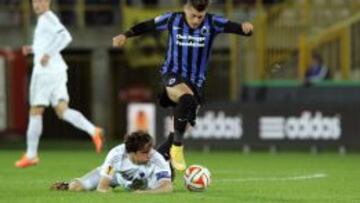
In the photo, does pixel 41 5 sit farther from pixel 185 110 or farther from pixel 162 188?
pixel 162 188

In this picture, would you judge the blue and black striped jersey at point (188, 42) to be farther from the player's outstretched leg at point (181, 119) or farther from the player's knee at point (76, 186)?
the player's knee at point (76, 186)

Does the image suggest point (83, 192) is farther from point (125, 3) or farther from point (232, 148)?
point (125, 3)

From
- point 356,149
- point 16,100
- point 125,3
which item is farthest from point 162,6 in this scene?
point 356,149

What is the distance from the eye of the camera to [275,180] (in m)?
15.7

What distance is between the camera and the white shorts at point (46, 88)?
1878cm

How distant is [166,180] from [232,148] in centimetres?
1414

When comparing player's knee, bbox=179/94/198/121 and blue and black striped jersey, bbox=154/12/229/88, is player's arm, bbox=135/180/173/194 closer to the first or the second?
player's knee, bbox=179/94/198/121

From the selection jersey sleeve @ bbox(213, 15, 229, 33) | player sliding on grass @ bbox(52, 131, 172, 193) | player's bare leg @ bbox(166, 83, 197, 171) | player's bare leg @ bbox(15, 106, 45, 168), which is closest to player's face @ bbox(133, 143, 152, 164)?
player sliding on grass @ bbox(52, 131, 172, 193)

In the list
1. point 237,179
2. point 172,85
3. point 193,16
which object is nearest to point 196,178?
point 172,85

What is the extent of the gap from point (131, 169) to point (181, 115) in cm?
182

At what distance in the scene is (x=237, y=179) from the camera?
16.1m

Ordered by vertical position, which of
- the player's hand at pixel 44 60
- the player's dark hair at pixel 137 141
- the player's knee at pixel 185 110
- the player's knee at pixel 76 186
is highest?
the player's hand at pixel 44 60

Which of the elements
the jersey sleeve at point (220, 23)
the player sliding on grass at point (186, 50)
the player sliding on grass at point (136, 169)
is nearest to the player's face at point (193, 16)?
the player sliding on grass at point (186, 50)

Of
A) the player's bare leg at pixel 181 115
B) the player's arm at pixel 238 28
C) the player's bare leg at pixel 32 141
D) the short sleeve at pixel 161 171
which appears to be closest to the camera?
the short sleeve at pixel 161 171
